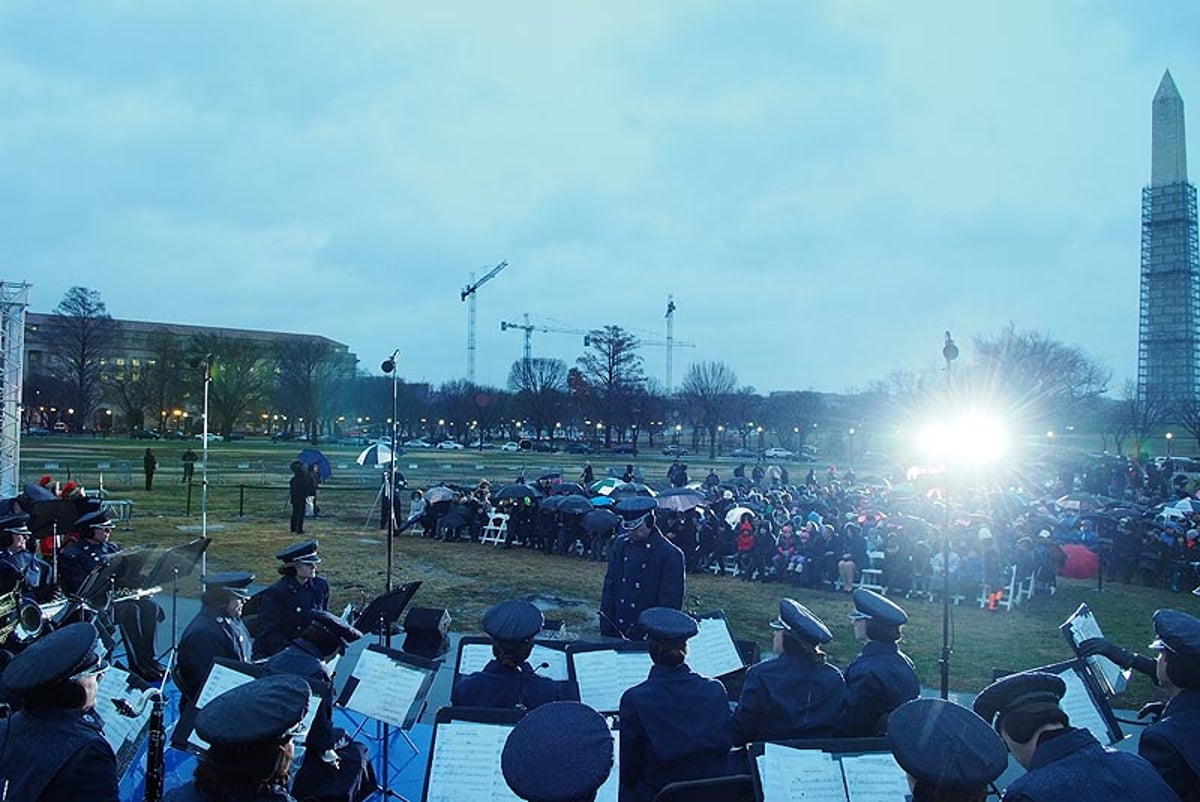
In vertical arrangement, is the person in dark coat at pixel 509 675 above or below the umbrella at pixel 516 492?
above

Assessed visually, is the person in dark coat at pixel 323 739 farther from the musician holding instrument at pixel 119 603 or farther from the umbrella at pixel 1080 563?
the umbrella at pixel 1080 563

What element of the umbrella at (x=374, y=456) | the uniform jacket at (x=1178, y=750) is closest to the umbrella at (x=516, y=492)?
the umbrella at (x=374, y=456)

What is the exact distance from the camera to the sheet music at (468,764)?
3.90 m

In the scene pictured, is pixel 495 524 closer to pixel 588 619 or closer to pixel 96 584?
pixel 588 619

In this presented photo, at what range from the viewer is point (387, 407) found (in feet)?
317

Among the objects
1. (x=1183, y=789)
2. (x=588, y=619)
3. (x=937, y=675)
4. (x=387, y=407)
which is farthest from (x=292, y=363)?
(x=1183, y=789)

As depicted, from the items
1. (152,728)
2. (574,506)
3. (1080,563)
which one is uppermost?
(152,728)

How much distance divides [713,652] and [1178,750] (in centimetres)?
300

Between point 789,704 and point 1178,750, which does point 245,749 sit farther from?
point 1178,750

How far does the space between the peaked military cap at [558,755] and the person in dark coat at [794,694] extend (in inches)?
83.2

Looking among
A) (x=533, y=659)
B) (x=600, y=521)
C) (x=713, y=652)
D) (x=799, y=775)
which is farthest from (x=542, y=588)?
(x=799, y=775)

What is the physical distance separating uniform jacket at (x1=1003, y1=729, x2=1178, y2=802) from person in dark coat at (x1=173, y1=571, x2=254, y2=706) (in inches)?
203

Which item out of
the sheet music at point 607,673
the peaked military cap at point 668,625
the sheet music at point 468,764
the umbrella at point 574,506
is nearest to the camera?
the sheet music at point 468,764

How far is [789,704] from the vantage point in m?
4.85
